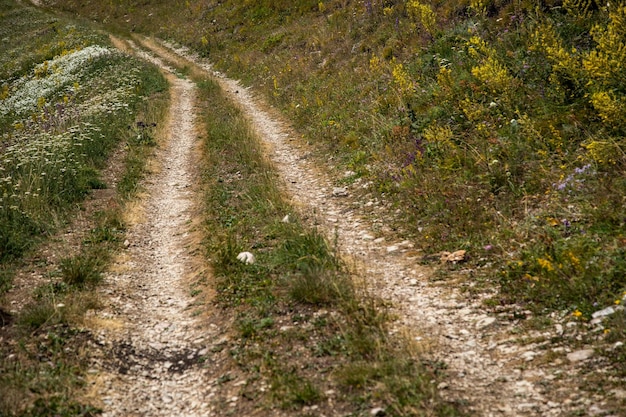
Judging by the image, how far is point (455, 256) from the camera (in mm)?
6887

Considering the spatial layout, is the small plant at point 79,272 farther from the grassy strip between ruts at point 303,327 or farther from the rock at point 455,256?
the rock at point 455,256

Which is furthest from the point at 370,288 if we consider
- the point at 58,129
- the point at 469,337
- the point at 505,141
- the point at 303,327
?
the point at 58,129

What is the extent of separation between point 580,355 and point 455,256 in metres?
2.51

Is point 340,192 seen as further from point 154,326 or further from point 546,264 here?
point 546,264

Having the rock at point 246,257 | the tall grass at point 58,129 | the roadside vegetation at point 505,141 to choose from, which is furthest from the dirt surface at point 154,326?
the roadside vegetation at point 505,141

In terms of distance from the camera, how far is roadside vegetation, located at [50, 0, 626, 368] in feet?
18.8

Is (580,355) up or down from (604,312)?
down

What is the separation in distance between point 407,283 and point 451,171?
3065mm

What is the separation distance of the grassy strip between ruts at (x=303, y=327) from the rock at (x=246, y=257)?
7 cm

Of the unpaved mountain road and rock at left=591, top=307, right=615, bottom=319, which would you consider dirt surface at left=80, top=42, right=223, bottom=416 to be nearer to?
the unpaved mountain road

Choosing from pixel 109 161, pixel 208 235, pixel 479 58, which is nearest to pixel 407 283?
pixel 208 235

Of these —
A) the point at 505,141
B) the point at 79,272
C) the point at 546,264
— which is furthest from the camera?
the point at 505,141

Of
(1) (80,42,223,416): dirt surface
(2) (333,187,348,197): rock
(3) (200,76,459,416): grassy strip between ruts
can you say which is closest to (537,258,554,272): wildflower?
(3) (200,76,459,416): grassy strip between ruts

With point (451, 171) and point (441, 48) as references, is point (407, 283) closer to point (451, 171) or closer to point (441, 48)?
point (451, 171)
